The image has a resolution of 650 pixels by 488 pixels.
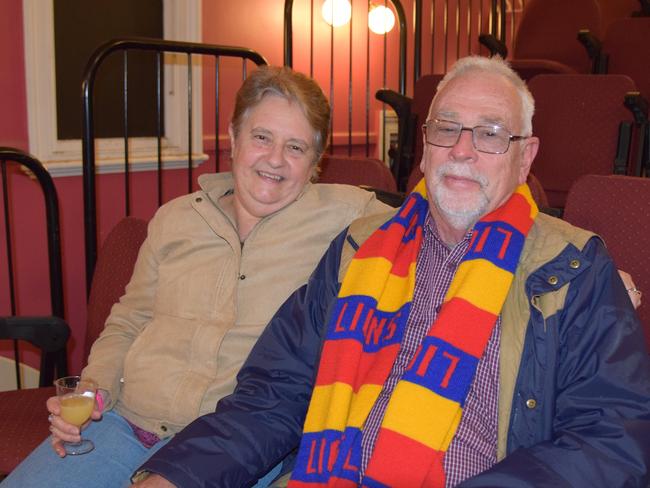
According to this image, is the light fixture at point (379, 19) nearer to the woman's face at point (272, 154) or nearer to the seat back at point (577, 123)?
the seat back at point (577, 123)

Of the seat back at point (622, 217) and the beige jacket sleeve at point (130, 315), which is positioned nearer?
the seat back at point (622, 217)

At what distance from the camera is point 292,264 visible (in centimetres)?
190

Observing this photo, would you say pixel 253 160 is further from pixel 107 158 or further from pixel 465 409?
pixel 107 158

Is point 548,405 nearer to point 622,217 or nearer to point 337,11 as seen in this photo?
point 622,217

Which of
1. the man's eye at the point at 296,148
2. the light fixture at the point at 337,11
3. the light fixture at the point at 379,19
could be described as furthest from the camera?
the light fixture at the point at 379,19

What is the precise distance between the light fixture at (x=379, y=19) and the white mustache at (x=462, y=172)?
381 cm

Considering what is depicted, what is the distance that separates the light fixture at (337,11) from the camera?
196 inches

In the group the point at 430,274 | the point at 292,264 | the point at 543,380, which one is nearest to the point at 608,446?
the point at 543,380

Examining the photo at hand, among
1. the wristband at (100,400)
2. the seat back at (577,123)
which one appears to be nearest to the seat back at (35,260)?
the wristband at (100,400)

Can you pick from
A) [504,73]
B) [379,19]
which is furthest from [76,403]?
[379,19]

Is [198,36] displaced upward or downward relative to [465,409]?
upward

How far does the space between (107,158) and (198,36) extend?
84 centimetres

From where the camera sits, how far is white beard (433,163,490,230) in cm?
167

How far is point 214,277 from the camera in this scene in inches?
75.9
